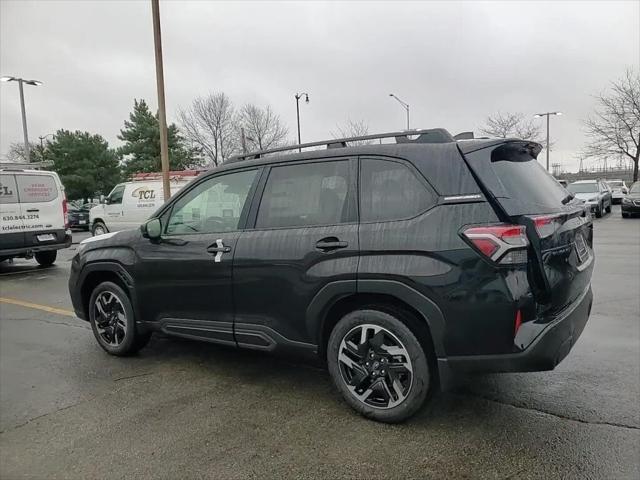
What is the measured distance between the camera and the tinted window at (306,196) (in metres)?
3.33

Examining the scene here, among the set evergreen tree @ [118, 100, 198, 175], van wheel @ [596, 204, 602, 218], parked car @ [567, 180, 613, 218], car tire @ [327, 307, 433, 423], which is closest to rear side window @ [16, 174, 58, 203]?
car tire @ [327, 307, 433, 423]

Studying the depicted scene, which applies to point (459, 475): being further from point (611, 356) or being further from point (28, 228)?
point (28, 228)

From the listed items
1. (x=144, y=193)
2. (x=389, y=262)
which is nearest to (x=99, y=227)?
(x=144, y=193)

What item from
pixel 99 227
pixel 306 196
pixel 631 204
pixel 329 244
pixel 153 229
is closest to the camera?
pixel 329 244

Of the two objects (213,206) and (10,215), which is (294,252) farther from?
(10,215)

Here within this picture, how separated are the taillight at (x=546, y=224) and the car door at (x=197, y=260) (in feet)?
6.68

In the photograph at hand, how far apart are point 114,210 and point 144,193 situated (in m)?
1.47

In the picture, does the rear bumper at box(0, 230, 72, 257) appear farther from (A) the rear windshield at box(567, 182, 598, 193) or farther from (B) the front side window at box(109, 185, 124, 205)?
(A) the rear windshield at box(567, 182, 598, 193)

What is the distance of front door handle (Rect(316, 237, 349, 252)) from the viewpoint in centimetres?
318

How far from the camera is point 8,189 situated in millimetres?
10164

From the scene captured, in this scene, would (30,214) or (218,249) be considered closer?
(218,249)

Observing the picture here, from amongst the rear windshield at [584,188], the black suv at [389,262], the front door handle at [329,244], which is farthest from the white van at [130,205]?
the rear windshield at [584,188]

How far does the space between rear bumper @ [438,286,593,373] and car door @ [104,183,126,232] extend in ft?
53.5

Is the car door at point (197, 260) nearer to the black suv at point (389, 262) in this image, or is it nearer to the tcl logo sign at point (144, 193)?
the black suv at point (389, 262)
